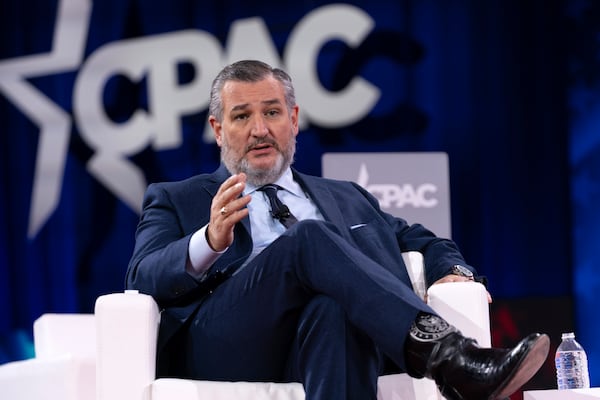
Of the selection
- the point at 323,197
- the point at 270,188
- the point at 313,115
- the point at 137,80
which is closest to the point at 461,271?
the point at 323,197

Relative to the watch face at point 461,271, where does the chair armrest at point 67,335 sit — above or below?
below

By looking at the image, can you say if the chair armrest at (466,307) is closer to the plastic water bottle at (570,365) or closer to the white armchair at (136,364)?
the white armchair at (136,364)

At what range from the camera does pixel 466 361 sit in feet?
4.99

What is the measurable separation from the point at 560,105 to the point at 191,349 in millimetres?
3429

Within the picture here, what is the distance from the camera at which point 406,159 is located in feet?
12.2

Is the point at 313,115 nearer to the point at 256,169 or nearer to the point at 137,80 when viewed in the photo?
the point at 137,80

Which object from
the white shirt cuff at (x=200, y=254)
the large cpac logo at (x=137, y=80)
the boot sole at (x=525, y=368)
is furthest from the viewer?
the large cpac logo at (x=137, y=80)

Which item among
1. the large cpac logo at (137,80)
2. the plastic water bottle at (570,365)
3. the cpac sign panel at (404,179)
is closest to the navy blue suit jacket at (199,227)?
the plastic water bottle at (570,365)

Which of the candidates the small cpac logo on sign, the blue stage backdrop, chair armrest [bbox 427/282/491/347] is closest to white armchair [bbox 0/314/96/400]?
chair armrest [bbox 427/282/491/347]

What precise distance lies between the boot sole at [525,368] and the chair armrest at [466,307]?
404mm

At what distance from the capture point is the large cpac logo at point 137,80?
4.68 meters

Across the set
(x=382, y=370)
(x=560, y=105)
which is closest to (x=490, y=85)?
(x=560, y=105)

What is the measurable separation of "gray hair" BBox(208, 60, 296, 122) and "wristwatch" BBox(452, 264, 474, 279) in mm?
669

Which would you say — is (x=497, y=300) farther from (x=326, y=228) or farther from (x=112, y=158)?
(x=326, y=228)
